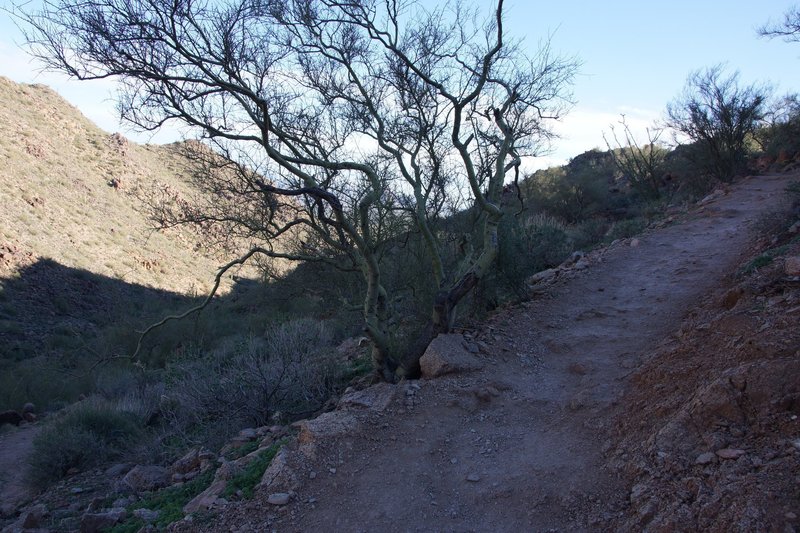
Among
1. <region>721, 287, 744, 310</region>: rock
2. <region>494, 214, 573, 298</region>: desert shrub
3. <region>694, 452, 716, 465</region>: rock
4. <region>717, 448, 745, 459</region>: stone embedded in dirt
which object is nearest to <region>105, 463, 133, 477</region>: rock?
<region>494, 214, 573, 298</region>: desert shrub

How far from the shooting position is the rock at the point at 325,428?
526 cm

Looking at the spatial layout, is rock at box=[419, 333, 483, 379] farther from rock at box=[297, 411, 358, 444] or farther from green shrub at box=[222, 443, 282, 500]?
green shrub at box=[222, 443, 282, 500]

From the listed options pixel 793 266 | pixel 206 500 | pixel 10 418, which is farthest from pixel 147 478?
pixel 10 418

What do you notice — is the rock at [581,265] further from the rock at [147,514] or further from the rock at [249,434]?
the rock at [147,514]

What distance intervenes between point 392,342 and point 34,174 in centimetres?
2492

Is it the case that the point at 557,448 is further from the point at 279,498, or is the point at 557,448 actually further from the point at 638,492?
the point at 279,498

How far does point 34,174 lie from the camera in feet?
84.8

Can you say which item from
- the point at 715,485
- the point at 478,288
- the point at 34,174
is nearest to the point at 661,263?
the point at 478,288

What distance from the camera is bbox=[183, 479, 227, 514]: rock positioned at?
15.5 feet

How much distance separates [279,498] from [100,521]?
198 centimetres

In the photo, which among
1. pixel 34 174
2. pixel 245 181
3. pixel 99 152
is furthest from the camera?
pixel 99 152

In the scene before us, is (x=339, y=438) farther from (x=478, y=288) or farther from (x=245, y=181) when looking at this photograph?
(x=478, y=288)

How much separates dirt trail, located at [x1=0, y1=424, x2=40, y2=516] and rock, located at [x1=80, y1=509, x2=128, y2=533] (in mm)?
2428

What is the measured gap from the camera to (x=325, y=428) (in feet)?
17.6
